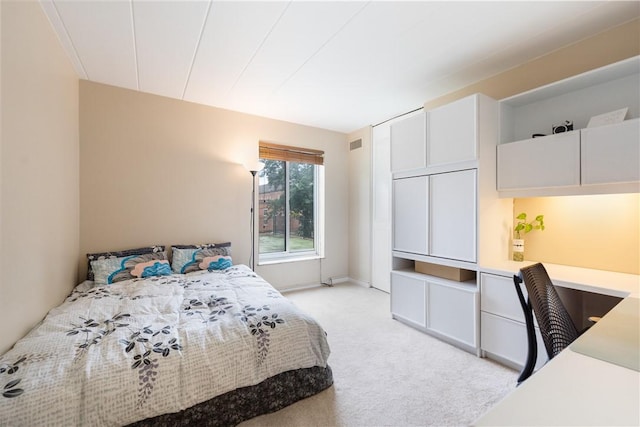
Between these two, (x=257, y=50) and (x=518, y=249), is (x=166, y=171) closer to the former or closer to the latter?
(x=257, y=50)

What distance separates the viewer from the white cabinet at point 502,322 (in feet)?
6.72

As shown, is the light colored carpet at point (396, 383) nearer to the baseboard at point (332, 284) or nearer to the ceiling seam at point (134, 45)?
the baseboard at point (332, 284)

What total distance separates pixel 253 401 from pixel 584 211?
2.86 m

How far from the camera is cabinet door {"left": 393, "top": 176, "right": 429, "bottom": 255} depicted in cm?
276

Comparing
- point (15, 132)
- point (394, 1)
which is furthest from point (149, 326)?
point (394, 1)

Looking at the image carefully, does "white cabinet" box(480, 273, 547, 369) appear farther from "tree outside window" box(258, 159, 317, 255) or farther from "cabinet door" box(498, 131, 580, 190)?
"tree outside window" box(258, 159, 317, 255)

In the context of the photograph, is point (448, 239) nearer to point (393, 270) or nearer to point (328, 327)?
point (393, 270)

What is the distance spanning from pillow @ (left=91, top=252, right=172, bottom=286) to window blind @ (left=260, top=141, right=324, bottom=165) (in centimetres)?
195

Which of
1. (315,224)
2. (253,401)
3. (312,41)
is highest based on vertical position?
(312,41)

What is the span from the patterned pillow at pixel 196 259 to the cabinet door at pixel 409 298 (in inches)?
77.7

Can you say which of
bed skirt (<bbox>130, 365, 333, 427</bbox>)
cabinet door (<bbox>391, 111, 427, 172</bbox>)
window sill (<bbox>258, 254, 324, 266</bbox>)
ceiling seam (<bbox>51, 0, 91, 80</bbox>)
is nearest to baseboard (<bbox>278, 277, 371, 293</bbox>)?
window sill (<bbox>258, 254, 324, 266</bbox>)

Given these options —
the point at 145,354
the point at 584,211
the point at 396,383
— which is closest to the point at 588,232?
the point at 584,211

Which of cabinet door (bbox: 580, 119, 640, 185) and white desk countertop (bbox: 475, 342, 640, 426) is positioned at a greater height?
cabinet door (bbox: 580, 119, 640, 185)

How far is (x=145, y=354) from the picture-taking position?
1.42m
